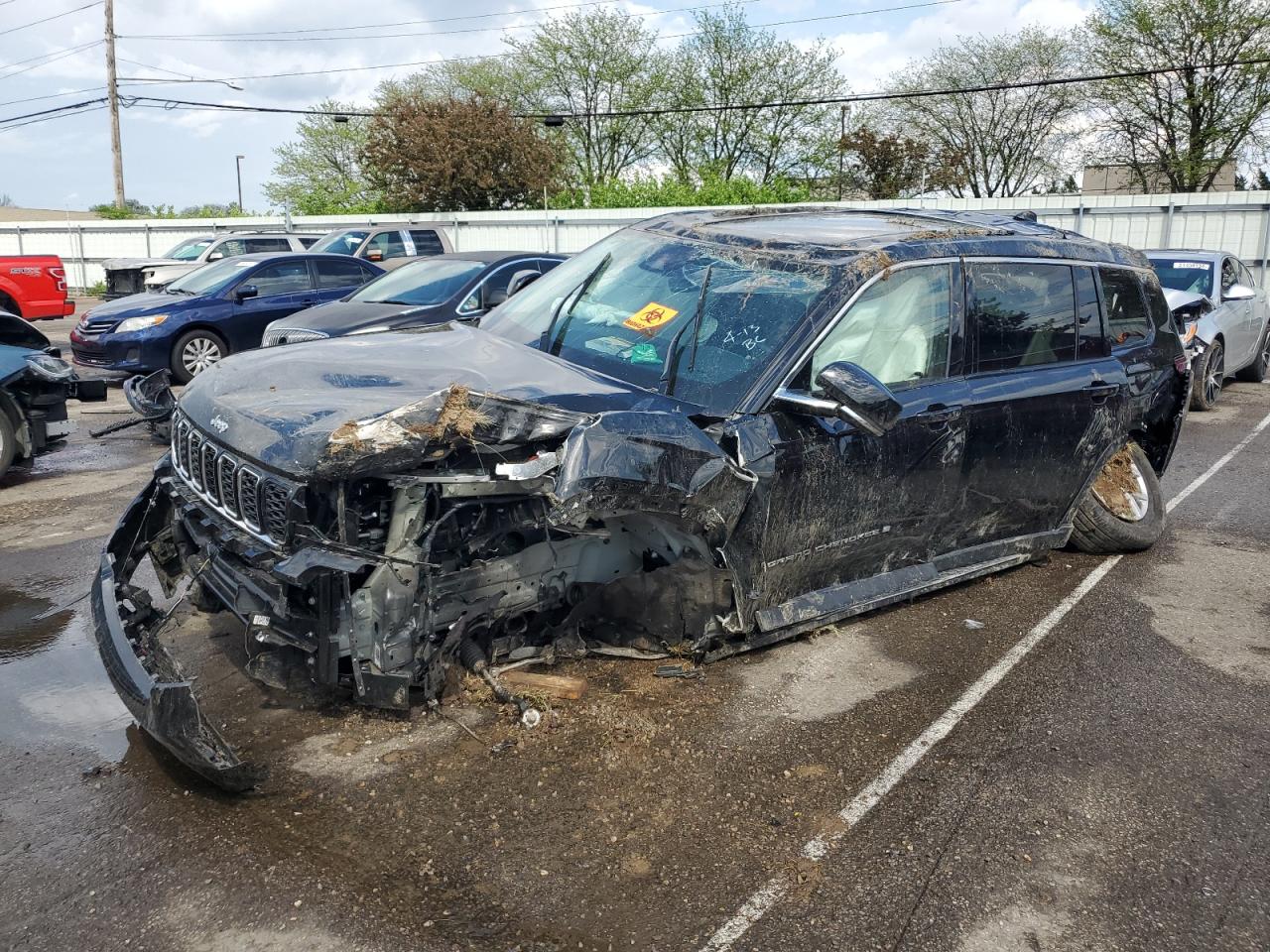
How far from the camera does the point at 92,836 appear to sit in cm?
322

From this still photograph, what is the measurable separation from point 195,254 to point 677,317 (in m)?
18.0

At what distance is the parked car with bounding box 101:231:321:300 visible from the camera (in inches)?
696

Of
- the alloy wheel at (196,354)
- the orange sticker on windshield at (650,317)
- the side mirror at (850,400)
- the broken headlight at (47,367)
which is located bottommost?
the alloy wheel at (196,354)

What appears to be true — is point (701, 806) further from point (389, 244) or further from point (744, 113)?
point (744, 113)

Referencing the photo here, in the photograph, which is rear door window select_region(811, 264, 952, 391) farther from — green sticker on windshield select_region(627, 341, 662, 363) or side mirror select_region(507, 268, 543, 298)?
side mirror select_region(507, 268, 543, 298)

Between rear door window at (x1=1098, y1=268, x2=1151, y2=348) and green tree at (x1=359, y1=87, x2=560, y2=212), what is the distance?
A: 106 ft

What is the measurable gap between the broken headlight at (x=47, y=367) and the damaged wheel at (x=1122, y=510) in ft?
23.9

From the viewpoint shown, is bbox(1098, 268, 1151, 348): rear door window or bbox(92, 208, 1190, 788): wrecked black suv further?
bbox(1098, 268, 1151, 348): rear door window

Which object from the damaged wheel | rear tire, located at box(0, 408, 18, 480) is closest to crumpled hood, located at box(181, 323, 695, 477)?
the damaged wheel

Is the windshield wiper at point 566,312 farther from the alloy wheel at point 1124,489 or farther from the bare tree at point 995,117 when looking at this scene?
the bare tree at point 995,117

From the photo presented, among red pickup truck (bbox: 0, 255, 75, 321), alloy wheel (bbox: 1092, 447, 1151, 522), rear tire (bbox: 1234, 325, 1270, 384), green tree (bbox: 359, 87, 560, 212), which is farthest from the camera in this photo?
green tree (bbox: 359, 87, 560, 212)

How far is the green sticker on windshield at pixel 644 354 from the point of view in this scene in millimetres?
4316

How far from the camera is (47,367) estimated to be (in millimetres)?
7789

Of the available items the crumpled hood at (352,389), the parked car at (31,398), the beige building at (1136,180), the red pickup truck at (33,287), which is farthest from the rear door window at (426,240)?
the beige building at (1136,180)
